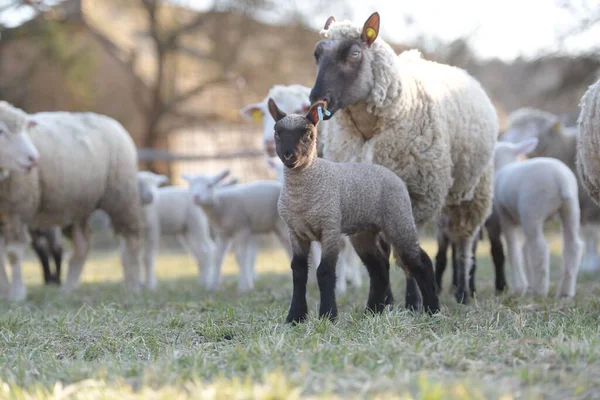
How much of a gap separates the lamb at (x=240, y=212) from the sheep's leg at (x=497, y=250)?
2.37 meters

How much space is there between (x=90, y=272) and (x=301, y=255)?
336 inches

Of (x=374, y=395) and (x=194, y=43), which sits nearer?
(x=374, y=395)

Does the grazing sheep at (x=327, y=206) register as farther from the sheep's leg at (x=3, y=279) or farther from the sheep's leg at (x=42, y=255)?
the sheep's leg at (x=42, y=255)

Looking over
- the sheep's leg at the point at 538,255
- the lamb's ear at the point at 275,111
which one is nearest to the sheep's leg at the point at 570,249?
the sheep's leg at the point at 538,255

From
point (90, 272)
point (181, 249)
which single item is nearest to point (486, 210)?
point (90, 272)

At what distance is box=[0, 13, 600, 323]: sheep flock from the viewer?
15.4 ft

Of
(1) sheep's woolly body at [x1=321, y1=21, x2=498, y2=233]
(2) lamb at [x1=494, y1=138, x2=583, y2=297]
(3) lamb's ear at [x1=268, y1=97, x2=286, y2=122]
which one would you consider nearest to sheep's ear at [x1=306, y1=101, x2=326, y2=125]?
(3) lamb's ear at [x1=268, y1=97, x2=286, y2=122]

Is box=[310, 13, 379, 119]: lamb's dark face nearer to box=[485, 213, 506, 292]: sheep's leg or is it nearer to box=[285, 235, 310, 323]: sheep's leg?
box=[285, 235, 310, 323]: sheep's leg

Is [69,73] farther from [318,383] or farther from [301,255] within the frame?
[318,383]

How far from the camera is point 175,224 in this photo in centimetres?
980

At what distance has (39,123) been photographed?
8.18 m

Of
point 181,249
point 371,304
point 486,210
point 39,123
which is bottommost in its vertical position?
point 181,249

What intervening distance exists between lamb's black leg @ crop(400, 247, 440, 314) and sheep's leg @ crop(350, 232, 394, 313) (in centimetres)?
20

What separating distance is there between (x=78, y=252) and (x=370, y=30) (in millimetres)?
5171
